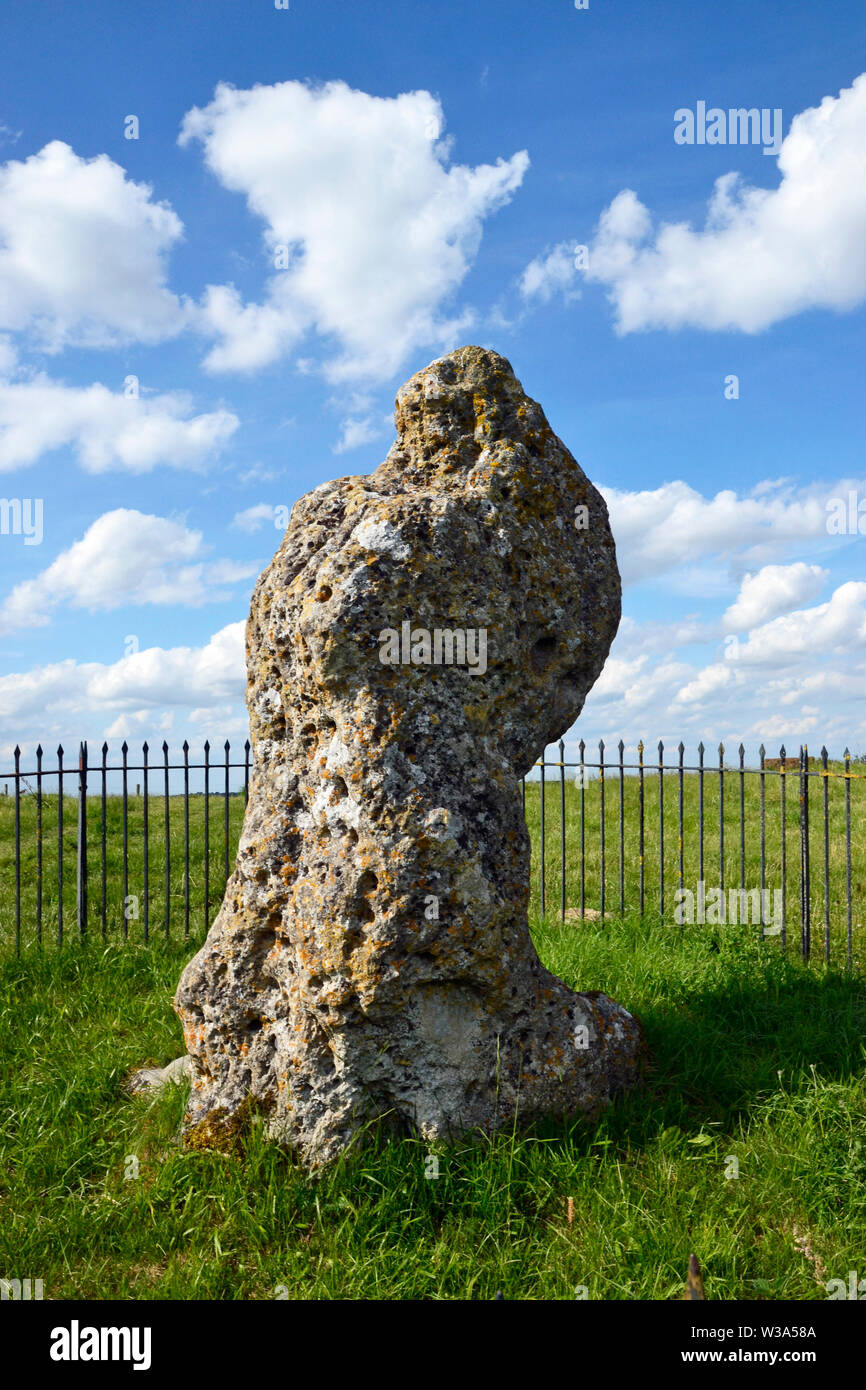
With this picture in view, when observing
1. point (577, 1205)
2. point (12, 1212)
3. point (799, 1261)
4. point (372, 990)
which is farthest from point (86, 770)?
point (799, 1261)

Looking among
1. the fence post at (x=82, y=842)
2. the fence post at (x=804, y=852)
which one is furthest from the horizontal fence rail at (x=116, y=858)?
the fence post at (x=804, y=852)

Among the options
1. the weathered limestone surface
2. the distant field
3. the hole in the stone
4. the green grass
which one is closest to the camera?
the green grass

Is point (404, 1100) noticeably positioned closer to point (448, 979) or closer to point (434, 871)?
point (448, 979)

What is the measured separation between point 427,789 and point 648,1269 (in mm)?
2165

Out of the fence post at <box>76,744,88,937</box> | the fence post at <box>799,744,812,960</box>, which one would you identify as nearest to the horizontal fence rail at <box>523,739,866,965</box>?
the fence post at <box>799,744,812,960</box>

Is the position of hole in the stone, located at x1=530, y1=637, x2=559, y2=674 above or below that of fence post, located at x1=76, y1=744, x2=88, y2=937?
above

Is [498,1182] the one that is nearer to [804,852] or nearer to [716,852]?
A: [804,852]

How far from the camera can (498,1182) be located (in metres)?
3.91

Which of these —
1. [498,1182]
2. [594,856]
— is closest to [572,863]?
[594,856]

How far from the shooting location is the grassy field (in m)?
3.61

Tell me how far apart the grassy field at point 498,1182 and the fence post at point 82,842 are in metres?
1.76

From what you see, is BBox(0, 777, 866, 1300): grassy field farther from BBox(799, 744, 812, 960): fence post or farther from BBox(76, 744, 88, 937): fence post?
BBox(76, 744, 88, 937): fence post

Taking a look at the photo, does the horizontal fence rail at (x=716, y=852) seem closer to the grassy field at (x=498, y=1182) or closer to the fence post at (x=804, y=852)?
the fence post at (x=804, y=852)

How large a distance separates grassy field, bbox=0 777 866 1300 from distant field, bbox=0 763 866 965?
2.22 m
